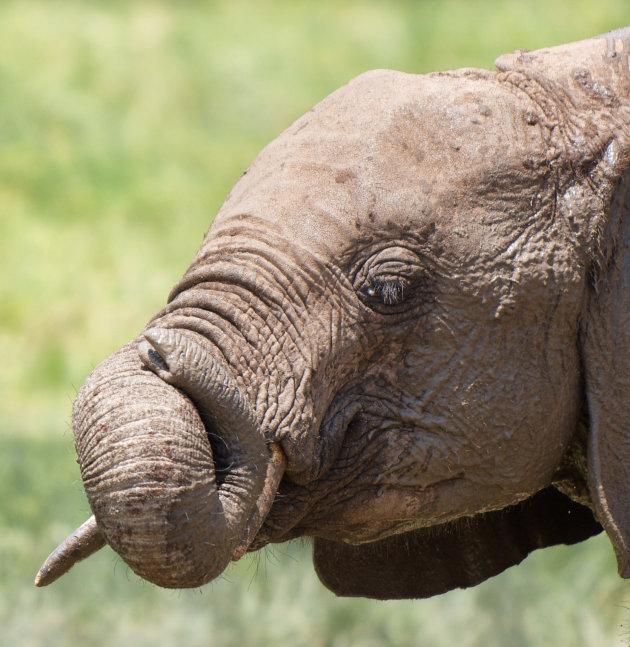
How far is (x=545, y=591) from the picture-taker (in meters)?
7.25

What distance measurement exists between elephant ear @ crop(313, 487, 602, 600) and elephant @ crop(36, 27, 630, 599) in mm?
614

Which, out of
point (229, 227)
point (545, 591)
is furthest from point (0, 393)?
point (229, 227)

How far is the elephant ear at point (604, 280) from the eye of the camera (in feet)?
11.1

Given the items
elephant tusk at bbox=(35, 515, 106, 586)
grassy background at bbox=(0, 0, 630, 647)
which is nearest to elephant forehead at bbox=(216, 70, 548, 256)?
elephant tusk at bbox=(35, 515, 106, 586)

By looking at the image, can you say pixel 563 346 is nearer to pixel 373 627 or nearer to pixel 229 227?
pixel 229 227

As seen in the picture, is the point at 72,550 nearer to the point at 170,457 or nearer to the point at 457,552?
the point at 170,457

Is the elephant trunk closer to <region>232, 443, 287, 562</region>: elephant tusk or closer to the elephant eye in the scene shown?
<region>232, 443, 287, 562</region>: elephant tusk

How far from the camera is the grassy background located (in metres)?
6.88

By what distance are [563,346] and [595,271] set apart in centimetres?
21

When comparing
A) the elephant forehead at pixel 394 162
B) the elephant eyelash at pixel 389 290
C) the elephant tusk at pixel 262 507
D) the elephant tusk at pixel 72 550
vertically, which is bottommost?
the elephant tusk at pixel 72 550

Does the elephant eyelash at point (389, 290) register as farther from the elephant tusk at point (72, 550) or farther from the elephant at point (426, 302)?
the elephant tusk at point (72, 550)

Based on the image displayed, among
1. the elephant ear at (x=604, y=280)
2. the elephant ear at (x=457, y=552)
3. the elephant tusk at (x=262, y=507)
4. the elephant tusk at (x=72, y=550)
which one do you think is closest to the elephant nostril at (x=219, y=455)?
the elephant tusk at (x=262, y=507)

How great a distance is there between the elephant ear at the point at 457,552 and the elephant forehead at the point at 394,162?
1.22m

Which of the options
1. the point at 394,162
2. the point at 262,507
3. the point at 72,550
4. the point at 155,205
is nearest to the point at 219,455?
the point at 262,507
